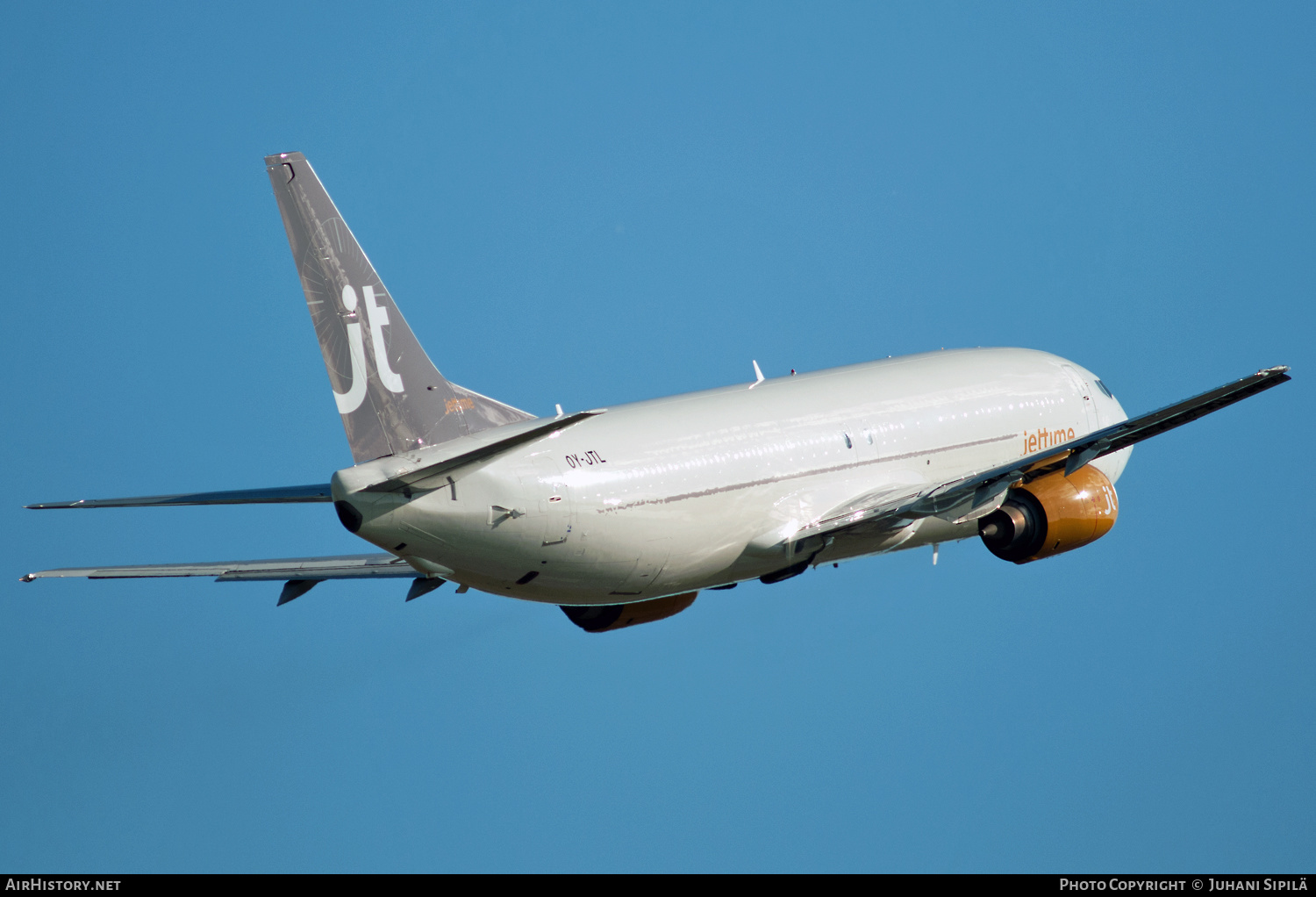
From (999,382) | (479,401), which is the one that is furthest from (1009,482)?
(479,401)

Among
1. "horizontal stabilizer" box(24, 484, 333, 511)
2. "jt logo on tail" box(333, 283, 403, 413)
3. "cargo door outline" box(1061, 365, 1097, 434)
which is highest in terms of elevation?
"cargo door outline" box(1061, 365, 1097, 434)

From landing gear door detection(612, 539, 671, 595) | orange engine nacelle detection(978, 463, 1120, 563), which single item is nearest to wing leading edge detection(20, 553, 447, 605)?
landing gear door detection(612, 539, 671, 595)

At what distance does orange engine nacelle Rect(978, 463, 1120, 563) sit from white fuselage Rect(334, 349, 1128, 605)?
1.79 metres

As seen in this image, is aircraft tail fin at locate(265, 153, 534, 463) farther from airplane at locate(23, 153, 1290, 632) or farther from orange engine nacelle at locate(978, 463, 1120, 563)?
orange engine nacelle at locate(978, 463, 1120, 563)

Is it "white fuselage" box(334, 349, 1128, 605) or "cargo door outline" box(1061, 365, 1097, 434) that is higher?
"cargo door outline" box(1061, 365, 1097, 434)

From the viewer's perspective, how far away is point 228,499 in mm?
25859

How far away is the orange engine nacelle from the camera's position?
32438 millimetres

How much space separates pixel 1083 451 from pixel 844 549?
4891 mm

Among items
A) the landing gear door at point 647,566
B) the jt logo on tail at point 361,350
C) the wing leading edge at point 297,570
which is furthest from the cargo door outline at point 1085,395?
the jt logo on tail at point 361,350

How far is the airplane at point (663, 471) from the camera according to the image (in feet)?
85.9

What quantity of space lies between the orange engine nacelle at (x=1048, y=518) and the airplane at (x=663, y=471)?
0.12 feet

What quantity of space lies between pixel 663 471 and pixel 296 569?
24.8 feet

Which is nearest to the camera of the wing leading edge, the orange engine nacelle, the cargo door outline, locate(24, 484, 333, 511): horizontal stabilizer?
locate(24, 484, 333, 511): horizontal stabilizer

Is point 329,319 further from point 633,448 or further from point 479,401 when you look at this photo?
point 633,448
